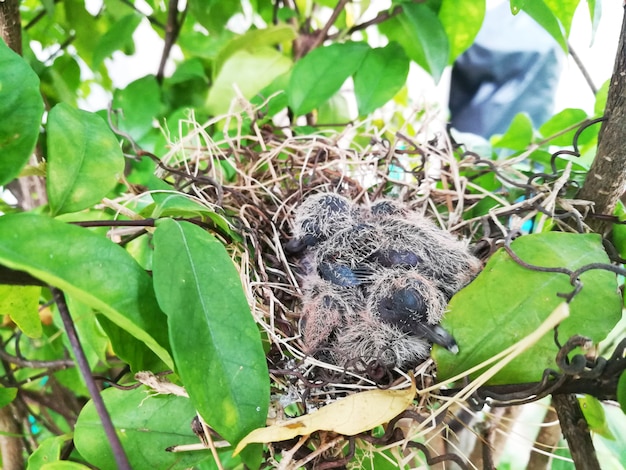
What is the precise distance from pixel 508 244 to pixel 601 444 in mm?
A: 310

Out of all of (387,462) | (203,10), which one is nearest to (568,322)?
(387,462)

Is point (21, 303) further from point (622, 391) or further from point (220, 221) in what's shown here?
point (622, 391)

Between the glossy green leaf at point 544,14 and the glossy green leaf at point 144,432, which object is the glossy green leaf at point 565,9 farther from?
the glossy green leaf at point 144,432

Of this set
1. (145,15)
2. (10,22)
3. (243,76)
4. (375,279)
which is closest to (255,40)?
(243,76)

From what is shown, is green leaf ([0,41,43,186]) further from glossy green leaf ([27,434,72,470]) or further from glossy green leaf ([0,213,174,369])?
glossy green leaf ([27,434,72,470])

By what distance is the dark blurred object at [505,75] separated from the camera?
1972mm

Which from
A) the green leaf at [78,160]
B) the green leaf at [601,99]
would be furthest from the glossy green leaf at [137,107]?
the green leaf at [601,99]

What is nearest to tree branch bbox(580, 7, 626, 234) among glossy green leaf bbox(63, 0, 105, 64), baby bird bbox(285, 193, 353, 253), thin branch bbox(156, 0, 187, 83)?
baby bird bbox(285, 193, 353, 253)

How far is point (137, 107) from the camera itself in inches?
27.3

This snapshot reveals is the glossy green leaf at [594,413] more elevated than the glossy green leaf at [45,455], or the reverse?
the glossy green leaf at [594,413]

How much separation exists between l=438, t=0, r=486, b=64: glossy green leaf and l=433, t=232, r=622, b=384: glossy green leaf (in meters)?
0.32

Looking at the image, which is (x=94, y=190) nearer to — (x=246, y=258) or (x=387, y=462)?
(x=246, y=258)

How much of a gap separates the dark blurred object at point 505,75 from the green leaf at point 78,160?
180 cm

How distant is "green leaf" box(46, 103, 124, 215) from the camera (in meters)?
0.33
